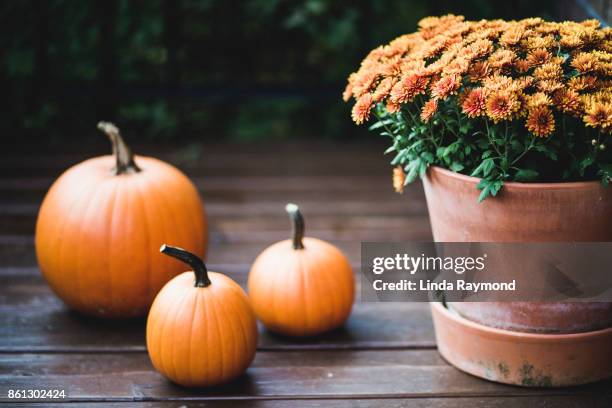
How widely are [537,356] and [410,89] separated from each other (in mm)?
591

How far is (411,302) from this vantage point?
2.01 metres

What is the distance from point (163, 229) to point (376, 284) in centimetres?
56

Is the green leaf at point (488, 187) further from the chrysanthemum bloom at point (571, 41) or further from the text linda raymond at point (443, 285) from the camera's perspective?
the chrysanthemum bloom at point (571, 41)

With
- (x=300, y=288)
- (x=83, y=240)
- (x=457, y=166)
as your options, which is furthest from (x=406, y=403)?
(x=83, y=240)

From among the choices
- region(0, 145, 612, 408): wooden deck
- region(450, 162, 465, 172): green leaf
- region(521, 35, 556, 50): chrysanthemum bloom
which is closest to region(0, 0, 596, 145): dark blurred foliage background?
region(0, 145, 612, 408): wooden deck

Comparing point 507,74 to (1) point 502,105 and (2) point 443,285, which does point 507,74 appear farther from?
(2) point 443,285

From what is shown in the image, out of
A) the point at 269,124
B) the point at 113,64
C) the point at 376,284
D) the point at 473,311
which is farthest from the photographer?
the point at 269,124

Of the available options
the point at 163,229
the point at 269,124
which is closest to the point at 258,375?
the point at 163,229

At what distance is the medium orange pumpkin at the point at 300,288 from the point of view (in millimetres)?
1753

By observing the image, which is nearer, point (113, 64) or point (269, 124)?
point (113, 64)

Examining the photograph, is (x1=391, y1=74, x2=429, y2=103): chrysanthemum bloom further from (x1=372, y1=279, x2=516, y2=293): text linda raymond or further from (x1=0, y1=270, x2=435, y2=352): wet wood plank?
(x1=0, y1=270, x2=435, y2=352): wet wood plank

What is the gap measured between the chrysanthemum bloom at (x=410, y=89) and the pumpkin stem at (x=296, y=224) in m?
0.43

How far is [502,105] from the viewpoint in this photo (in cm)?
135

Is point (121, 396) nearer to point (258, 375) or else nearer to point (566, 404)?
point (258, 375)
